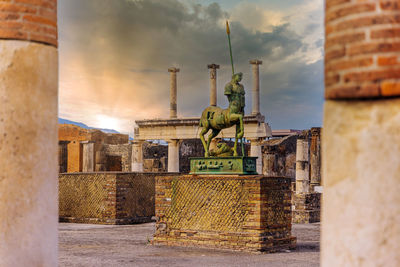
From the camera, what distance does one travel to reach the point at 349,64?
2.69 metres

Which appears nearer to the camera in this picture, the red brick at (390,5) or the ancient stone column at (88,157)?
the red brick at (390,5)

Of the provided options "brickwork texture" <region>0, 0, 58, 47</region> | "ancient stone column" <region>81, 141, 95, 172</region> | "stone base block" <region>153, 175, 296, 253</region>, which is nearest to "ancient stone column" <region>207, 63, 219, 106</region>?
"ancient stone column" <region>81, 141, 95, 172</region>

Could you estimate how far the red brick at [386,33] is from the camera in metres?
2.58

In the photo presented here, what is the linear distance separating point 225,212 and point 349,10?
555 centimetres

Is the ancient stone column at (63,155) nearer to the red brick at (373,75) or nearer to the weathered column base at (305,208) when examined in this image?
the weathered column base at (305,208)

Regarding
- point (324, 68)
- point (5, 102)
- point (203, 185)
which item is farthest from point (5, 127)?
point (203, 185)

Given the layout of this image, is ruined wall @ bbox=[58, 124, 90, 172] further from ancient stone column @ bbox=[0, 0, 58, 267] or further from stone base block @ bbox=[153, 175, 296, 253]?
ancient stone column @ bbox=[0, 0, 58, 267]

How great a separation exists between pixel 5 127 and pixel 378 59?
88.2 inches

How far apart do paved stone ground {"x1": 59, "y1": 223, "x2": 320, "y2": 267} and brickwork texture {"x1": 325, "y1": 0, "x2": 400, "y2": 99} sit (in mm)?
4413

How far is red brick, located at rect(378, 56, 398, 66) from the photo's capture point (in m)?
2.57

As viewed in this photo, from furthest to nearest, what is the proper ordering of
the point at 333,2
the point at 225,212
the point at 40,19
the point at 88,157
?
the point at 88,157, the point at 225,212, the point at 40,19, the point at 333,2

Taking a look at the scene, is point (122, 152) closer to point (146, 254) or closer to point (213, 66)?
point (213, 66)

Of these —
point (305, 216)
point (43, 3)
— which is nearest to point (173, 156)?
point (305, 216)

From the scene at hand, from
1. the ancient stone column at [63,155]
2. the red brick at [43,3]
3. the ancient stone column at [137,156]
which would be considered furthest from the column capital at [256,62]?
the red brick at [43,3]
